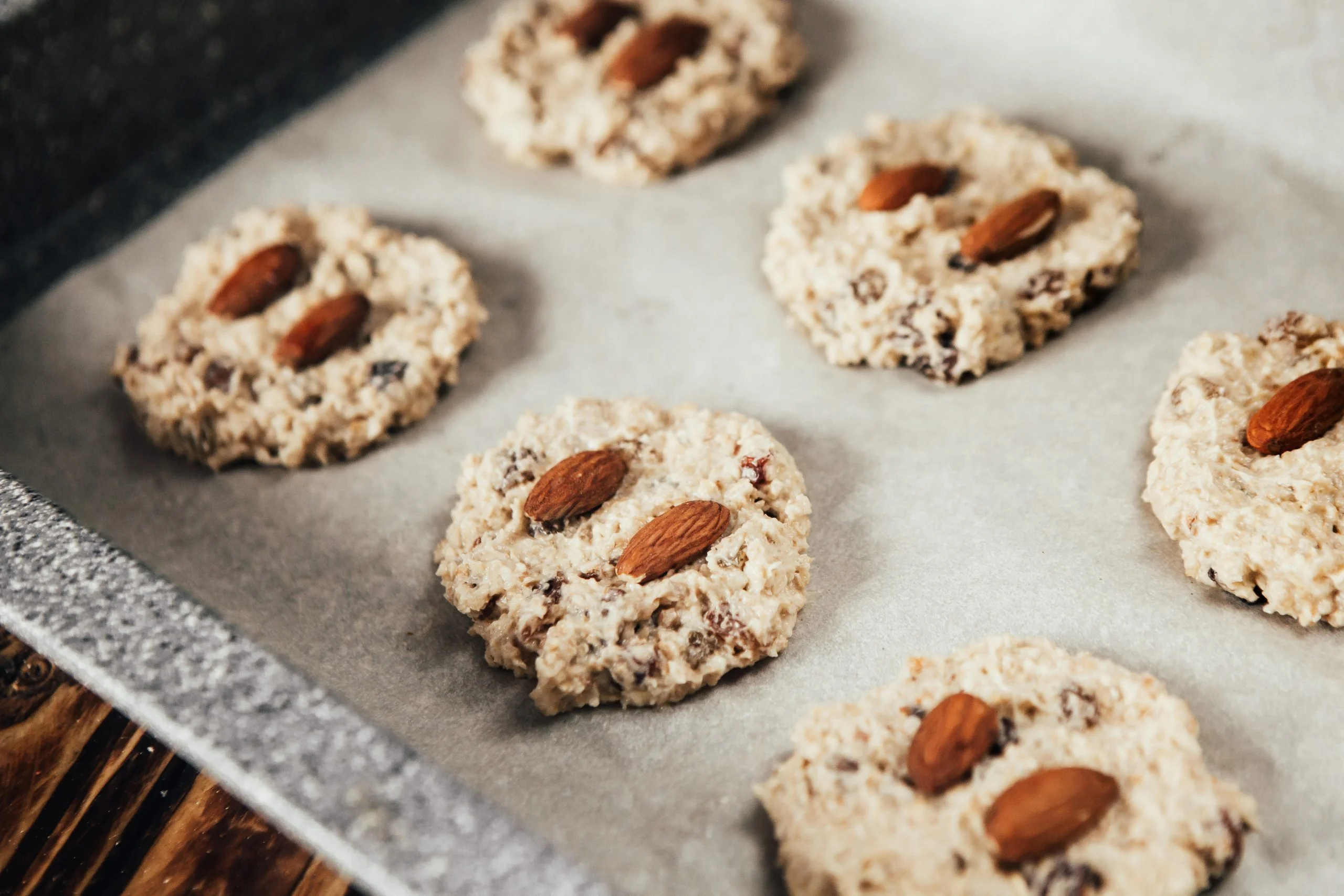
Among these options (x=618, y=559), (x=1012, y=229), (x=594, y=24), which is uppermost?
(x=594, y=24)

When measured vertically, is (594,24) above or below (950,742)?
above

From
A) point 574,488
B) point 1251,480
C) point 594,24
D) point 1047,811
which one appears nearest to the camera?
point 1047,811

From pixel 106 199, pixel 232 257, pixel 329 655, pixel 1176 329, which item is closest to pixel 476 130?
pixel 232 257

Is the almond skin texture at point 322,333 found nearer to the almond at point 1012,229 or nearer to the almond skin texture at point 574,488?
the almond skin texture at point 574,488

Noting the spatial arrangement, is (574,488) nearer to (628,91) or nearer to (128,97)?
(628,91)


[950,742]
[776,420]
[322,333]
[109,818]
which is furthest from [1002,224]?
[109,818]
